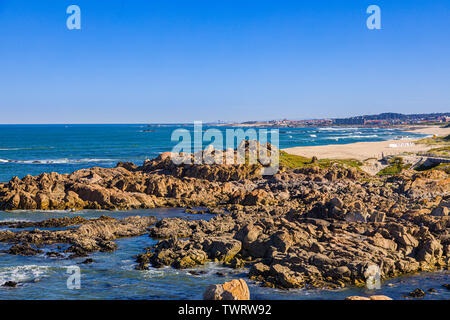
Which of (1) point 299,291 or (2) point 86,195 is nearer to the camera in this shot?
(1) point 299,291

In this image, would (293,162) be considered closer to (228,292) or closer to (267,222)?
(267,222)

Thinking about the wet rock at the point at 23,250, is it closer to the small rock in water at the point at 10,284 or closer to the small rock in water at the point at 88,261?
the small rock in water at the point at 88,261

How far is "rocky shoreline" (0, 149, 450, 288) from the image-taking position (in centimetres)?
2575

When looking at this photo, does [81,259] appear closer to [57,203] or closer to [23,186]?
[57,203]

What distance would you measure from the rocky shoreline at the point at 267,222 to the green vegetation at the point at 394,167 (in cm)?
566

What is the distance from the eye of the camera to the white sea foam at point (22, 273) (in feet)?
82.2

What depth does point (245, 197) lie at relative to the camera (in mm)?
48625

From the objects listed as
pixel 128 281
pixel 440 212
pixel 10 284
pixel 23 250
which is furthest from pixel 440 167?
pixel 10 284

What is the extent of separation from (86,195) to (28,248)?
60.4 feet

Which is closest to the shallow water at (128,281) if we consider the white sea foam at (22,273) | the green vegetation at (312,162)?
the white sea foam at (22,273)

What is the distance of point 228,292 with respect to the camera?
54.9 feet

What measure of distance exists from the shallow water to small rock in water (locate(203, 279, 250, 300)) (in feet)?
15.8

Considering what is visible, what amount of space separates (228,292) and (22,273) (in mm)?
15504

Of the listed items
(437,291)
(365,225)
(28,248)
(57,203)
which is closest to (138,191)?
(57,203)
